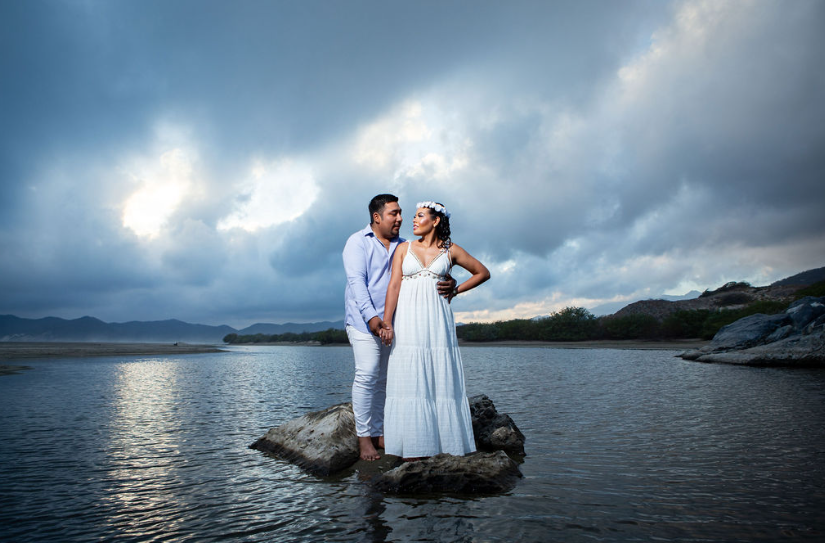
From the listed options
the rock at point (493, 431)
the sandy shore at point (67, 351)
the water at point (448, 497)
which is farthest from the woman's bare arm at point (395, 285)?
the sandy shore at point (67, 351)

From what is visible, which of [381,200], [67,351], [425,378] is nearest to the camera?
[425,378]

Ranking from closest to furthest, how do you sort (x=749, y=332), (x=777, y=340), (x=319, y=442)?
(x=319, y=442), (x=777, y=340), (x=749, y=332)

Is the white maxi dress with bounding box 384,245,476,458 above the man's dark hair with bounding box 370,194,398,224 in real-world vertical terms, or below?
below

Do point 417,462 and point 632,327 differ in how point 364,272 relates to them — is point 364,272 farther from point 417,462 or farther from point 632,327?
point 632,327

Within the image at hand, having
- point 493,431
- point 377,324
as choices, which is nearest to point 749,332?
point 493,431

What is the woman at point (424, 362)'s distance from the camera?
5.21 meters

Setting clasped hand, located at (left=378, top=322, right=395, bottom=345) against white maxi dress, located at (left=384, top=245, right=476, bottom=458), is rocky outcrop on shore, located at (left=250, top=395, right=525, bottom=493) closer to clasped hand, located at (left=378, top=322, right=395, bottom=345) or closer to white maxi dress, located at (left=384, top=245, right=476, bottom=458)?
white maxi dress, located at (left=384, top=245, right=476, bottom=458)

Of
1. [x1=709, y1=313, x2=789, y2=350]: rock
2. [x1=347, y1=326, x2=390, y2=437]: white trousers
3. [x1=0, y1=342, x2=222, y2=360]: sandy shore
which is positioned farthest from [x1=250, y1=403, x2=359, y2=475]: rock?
[x1=0, y1=342, x2=222, y2=360]: sandy shore

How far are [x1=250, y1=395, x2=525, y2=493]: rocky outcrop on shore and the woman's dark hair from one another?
2492 mm

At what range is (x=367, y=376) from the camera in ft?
19.3

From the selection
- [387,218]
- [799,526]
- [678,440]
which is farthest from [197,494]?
[678,440]

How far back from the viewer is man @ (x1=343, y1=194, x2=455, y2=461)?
5.82 meters

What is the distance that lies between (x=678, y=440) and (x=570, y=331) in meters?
93.3

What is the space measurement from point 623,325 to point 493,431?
86.0m
